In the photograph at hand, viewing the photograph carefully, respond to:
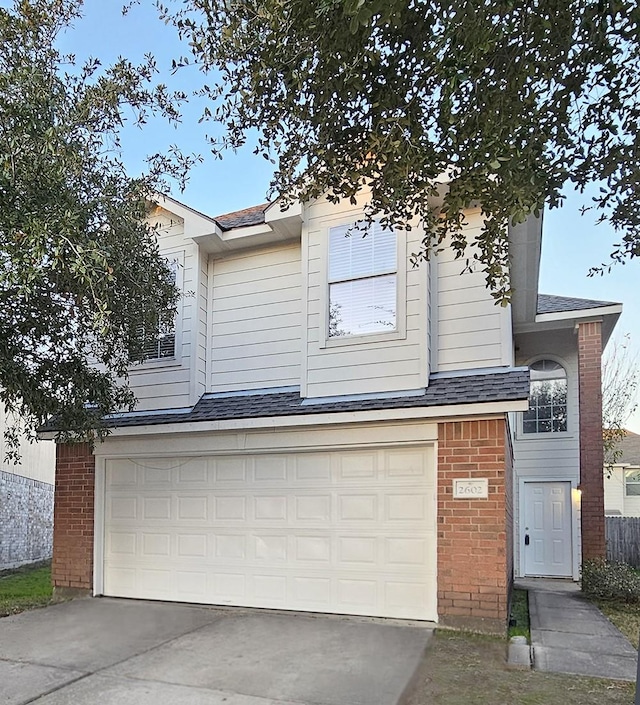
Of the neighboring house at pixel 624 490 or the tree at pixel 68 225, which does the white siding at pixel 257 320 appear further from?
the neighboring house at pixel 624 490

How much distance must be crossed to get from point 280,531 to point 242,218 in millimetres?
5030

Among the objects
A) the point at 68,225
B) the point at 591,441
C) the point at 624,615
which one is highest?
the point at 68,225

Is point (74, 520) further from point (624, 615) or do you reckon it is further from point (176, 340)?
point (624, 615)

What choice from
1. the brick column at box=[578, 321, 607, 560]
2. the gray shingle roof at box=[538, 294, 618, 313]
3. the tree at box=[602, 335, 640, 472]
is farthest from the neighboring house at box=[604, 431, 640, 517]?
the brick column at box=[578, 321, 607, 560]

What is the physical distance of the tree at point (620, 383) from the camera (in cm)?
1700

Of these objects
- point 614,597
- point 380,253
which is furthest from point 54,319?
point 614,597

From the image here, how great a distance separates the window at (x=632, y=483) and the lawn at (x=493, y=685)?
1760 cm

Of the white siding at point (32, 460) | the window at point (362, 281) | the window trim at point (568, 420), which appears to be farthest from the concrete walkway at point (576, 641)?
the white siding at point (32, 460)

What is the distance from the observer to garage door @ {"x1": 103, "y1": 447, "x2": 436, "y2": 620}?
24.5 feet

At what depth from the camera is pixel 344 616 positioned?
24.8 ft

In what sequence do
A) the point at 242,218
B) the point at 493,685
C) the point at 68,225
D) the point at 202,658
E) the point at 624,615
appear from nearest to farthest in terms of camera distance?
the point at 493,685 < the point at 68,225 < the point at 202,658 < the point at 624,615 < the point at 242,218

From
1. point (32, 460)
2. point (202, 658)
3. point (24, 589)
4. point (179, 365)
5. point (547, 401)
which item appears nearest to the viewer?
point (202, 658)

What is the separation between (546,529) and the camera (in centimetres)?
1236

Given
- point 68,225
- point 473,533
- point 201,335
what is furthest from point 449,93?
point 201,335
